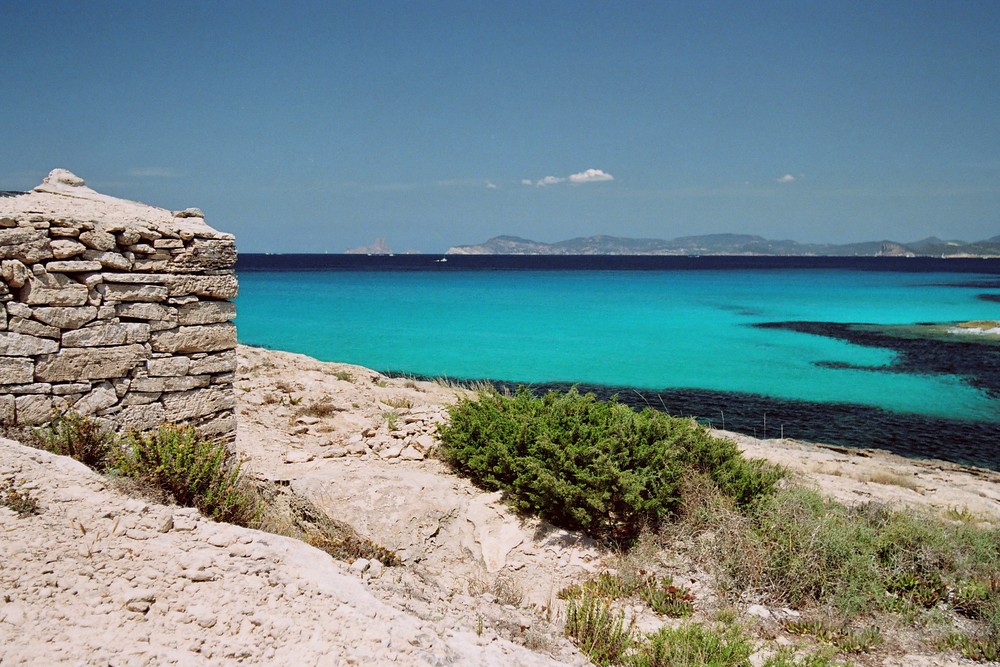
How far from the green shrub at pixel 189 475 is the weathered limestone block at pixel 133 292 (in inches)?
54.5

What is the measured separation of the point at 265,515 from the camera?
6.51 meters

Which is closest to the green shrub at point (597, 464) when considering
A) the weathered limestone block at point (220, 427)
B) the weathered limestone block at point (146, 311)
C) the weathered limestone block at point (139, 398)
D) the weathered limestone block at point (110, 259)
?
the weathered limestone block at point (220, 427)

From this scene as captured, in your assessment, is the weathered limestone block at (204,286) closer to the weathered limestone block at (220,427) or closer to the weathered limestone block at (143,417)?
the weathered limestone block at (143,417)

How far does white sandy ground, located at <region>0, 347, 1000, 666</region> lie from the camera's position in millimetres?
3779

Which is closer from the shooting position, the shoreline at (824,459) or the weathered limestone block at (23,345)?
the weathered limestone block at (23,345)

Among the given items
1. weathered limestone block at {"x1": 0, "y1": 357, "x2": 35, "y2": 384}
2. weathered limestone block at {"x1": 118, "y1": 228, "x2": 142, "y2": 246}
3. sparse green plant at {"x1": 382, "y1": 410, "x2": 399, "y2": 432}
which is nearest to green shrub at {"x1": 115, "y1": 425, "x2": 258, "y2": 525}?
weathered limestone block at {"x1": 0, "y1": 357, "x2": 35, "y2": 384}

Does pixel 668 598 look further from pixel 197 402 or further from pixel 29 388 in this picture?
pixel 29 388

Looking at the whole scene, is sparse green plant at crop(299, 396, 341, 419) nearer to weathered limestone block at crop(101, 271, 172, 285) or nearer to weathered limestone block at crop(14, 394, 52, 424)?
weathered limestone block at crop(101, 271, 172, 285)

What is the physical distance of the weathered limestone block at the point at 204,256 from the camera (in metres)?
6.55

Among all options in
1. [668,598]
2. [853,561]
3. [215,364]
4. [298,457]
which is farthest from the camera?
[298,457]

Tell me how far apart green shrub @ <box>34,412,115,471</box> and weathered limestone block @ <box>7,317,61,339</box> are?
77cm

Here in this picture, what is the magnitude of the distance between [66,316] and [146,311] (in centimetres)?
66

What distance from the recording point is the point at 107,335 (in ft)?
20.7

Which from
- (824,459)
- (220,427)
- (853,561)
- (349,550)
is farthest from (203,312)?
(824,459)
